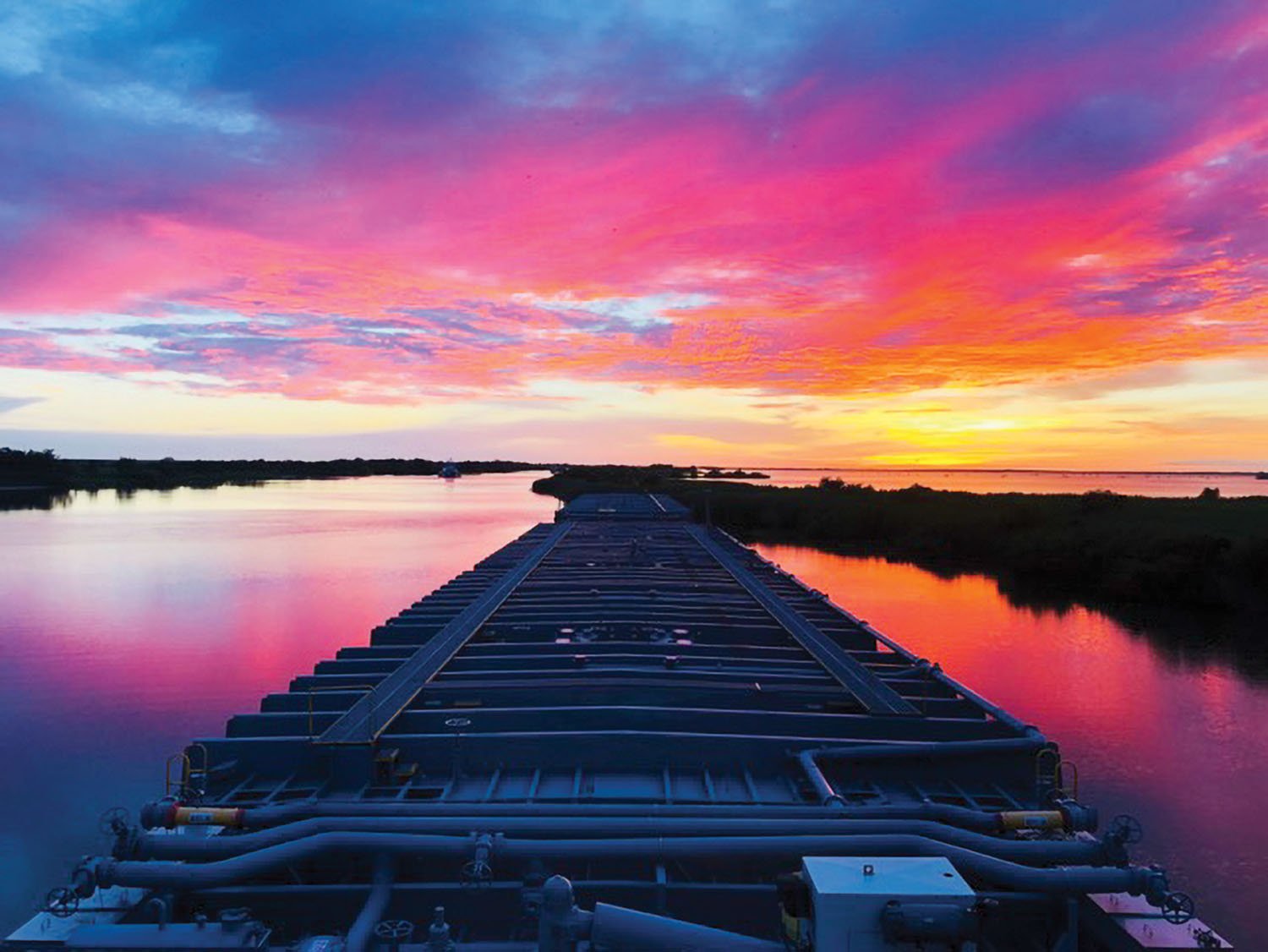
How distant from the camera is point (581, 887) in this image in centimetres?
582

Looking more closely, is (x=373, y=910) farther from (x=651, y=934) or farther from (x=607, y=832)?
(x=651, y=934)

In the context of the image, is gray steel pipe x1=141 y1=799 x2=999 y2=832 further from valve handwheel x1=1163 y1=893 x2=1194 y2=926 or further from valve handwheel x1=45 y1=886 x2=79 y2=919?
valve handwheel x1=1163 y1=893 x2=1194 y2=926

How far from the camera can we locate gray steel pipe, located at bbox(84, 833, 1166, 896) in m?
5.34

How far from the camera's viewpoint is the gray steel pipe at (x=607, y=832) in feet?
18.7

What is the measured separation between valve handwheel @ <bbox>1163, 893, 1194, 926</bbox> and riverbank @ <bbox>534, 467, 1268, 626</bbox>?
1194 inches

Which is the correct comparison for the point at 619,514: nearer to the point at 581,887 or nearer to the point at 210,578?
the point at 210,578

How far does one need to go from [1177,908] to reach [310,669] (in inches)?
812

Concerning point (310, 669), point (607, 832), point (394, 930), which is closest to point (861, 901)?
point (607, 832)

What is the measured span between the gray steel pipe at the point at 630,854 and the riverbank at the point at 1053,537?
3064cm

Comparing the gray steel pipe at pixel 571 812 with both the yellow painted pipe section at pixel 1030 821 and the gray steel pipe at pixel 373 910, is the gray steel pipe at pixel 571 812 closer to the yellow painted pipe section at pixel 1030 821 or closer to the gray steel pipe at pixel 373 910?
the yellow painted pipe section at pixel 1030 821

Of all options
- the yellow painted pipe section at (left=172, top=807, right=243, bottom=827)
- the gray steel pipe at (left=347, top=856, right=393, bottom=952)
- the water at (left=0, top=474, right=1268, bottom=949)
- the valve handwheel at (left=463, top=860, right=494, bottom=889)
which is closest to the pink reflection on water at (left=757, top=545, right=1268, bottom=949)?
the water at (left=0, top=474, right=1268, bottom=949)

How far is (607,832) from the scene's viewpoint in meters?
5.80

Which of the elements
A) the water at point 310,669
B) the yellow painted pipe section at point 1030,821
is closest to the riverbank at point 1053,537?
the water at point 310,669

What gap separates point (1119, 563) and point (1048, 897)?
33.4 metres
